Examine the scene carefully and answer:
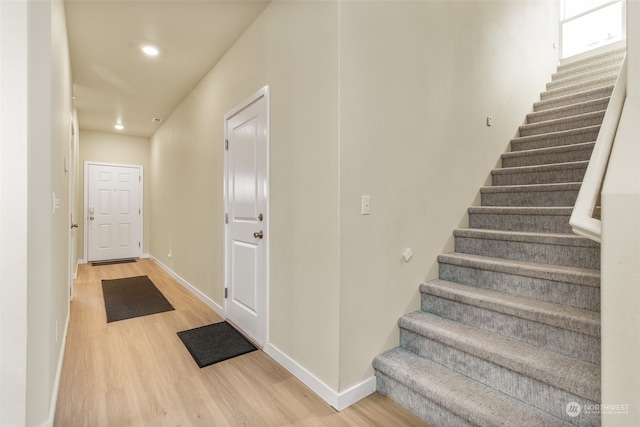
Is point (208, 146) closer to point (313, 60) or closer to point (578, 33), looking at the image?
point (313, 60)

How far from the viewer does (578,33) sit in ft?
16.1

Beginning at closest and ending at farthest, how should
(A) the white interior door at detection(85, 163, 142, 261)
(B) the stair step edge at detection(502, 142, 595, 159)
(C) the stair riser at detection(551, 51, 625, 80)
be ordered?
(B) the stair step edge at detection(502, 142, 595, 159) < (C) the stair riser at detection(551, 51, 625, 80) < (A) the white interior door at detection(85, 163, 142, 261)

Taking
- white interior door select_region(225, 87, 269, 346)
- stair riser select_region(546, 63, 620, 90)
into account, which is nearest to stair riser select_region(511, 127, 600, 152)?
stair riser select_region(546, 63, 620, 90)

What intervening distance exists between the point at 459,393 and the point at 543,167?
2068mm

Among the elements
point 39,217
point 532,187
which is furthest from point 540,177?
point 39,217

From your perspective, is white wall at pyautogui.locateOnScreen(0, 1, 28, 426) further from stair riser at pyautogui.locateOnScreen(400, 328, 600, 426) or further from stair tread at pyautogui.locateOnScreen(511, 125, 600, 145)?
stair tread at pyautogui.locateOnScreen(511, 125, 600, 145)

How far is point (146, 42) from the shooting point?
2.98 meters

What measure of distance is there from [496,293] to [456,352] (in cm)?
51

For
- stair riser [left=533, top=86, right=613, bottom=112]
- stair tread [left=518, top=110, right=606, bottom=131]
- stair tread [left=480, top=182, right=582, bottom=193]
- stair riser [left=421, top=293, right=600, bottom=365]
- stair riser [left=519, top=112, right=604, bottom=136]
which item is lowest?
stair riser [left=421, top=293, right=600, bottom=365]

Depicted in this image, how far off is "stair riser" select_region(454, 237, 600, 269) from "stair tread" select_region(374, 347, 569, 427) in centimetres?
97

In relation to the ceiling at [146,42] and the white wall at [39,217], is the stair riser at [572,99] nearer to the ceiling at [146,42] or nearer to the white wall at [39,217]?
the ceiling at [146,42]

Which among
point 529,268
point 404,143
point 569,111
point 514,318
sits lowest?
point 514,318

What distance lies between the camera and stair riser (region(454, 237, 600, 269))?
6.30 feet

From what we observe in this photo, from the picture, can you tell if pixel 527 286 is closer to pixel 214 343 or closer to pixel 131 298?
pixel 214 343
